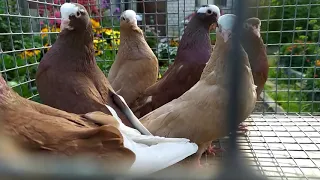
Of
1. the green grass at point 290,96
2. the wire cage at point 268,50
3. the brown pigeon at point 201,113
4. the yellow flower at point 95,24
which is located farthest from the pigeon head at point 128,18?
the green grass at point 290,96

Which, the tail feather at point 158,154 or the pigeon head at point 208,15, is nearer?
the tail feather at point 158,154

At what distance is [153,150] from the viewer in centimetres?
75

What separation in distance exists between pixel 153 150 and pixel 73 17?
612 mm

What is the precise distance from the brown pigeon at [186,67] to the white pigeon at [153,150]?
17.6 inches

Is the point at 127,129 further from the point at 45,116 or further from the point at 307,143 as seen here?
the point at 307,143

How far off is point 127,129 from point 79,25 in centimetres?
49

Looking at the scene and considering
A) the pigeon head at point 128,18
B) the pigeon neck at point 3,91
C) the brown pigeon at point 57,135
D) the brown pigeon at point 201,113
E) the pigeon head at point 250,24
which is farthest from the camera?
the pigeon head at point 128,18

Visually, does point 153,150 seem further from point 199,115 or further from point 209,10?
point 209,10

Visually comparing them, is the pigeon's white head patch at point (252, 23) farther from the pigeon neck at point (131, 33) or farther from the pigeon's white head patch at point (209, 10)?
the pigeon neck at point (131, 33)

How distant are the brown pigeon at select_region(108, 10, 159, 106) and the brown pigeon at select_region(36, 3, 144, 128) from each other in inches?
9.7

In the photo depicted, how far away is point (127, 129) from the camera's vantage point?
2.75ft

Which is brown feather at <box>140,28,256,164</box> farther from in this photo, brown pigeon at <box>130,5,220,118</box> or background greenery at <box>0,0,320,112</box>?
background greenery at <box>0,0,320,112</box>

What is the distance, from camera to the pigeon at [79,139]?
64 centimetres

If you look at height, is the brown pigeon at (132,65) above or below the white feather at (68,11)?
below
